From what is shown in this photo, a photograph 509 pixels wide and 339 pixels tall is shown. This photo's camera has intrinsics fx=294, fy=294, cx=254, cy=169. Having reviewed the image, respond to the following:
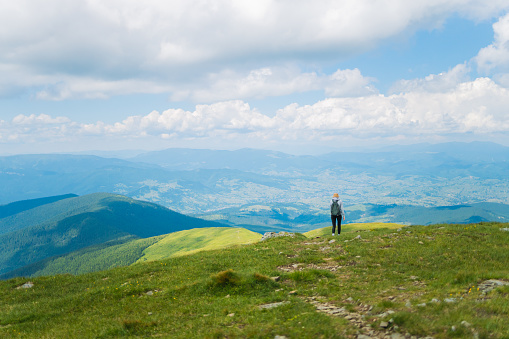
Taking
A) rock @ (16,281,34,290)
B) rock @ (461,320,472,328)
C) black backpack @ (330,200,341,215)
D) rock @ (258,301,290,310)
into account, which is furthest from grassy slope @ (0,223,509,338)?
black backpack @ (330,200,341,215)

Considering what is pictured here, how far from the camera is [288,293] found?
16312 mm

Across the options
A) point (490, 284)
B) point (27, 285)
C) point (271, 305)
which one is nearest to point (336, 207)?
point (490, 284)

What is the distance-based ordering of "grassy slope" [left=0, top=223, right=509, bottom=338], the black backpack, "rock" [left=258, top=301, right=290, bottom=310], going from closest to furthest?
"grassy slope" [left=0, top=223, right=509, bottom=338] < "rock" [left=258, top=301, right=290, bottom=310] < the black backpack

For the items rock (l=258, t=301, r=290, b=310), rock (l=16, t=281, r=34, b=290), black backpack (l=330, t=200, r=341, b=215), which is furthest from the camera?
black backpack (l=330, t=200, r=341, b=215)

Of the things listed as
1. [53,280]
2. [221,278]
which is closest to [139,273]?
[53,280]

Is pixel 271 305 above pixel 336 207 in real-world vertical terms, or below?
below

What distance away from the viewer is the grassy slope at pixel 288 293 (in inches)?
438

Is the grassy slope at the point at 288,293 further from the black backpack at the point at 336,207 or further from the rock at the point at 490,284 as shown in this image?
the black backpack at the point at 336,207

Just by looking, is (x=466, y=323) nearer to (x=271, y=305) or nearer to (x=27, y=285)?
(x=271, y=305)

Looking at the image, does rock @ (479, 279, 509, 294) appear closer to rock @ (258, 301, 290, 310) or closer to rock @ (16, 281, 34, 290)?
rock @ (258, 301, 290, 310)

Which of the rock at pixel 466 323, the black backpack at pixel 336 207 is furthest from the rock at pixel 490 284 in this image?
the black backpack at pixel 336 207

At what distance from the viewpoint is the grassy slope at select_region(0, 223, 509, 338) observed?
11.1m

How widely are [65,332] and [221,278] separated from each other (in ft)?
27.5

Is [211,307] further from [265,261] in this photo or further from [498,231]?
[498,231]
